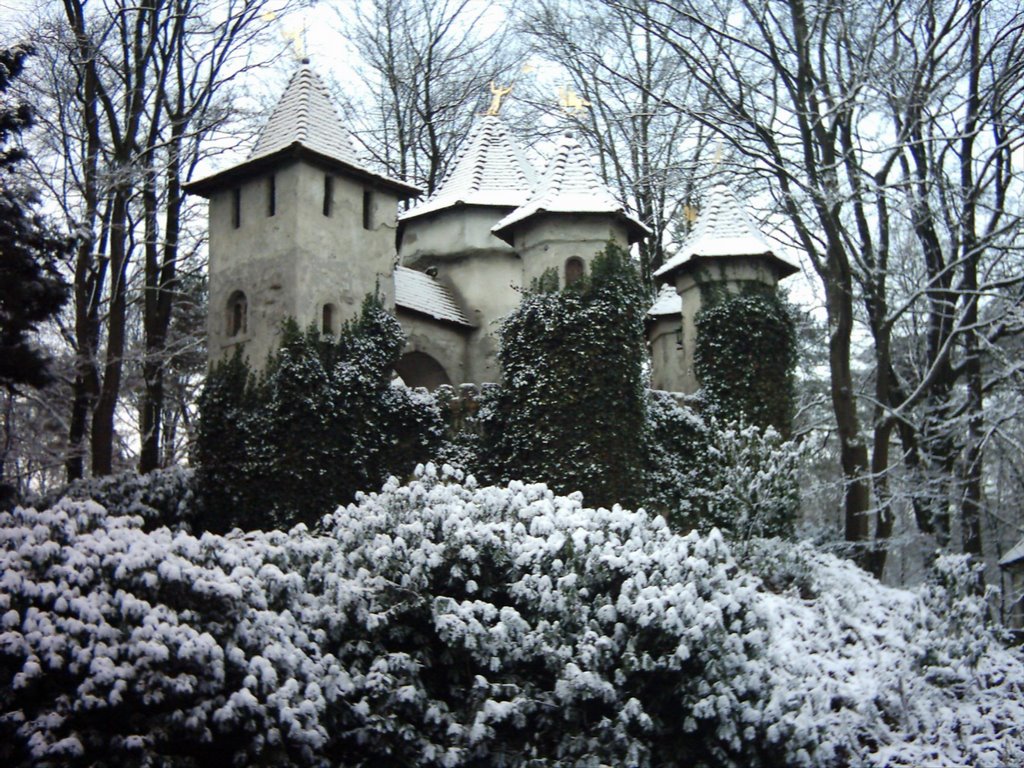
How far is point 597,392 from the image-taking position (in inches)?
727

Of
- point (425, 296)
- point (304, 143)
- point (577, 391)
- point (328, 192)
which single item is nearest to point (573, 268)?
point (577, 391)

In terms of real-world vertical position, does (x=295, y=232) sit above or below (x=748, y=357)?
above

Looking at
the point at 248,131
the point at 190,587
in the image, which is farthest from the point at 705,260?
the point at 190,587

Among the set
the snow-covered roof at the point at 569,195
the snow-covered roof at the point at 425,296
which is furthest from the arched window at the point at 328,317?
the snow-covered roof at the point at 569,195

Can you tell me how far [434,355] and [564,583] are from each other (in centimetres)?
1079

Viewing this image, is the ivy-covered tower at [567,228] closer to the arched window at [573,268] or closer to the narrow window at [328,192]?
the arched window at [573,268]

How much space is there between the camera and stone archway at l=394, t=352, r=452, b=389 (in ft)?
71.9

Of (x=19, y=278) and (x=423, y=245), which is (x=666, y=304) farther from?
(x=19, y=278)

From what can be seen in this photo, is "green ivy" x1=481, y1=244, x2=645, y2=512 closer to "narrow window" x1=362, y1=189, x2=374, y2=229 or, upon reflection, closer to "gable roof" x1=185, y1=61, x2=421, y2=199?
"narrow window" x1=362, y1=189, x2=374, y2=229

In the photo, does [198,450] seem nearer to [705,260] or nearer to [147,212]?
[147,212]

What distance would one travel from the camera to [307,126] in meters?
19.6

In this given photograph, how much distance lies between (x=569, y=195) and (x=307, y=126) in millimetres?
4229

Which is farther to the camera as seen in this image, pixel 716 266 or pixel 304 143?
pixel 716 266

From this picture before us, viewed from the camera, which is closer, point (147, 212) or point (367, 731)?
point (367, 731)
